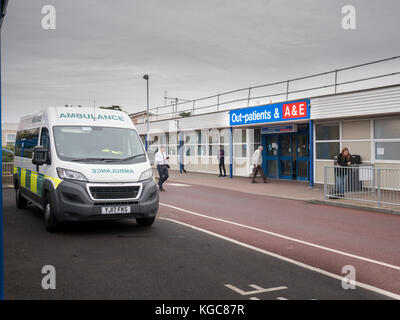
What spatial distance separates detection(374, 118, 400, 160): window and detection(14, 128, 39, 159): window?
39.7ft

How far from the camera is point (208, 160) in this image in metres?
27.0

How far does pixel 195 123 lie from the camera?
26.5 metres

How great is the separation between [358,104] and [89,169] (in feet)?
37.0

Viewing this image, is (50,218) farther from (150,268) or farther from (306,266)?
(306,266)

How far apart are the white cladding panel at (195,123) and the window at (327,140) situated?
603cm

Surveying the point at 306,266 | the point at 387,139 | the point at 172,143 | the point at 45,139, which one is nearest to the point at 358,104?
the point at 387,139

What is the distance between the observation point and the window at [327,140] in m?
17.3

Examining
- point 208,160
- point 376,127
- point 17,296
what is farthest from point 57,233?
point 208,160

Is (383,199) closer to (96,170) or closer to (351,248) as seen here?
(351,248)

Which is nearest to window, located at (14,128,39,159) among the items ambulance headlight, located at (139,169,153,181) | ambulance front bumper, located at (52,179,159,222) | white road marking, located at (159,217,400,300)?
ambulance front bumper, located at (52,179,159,222)

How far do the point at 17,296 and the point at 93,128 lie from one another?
4.51 m

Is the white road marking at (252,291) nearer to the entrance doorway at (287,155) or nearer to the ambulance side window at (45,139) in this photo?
the ambulance side window at (45,139)

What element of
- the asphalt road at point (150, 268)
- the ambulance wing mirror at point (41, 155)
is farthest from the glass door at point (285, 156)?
the ambulance wing mirror at point (41, 155)

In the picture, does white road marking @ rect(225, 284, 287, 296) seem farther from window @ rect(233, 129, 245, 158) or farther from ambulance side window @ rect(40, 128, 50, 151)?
window @ rect(233, 129, 245, 158)
